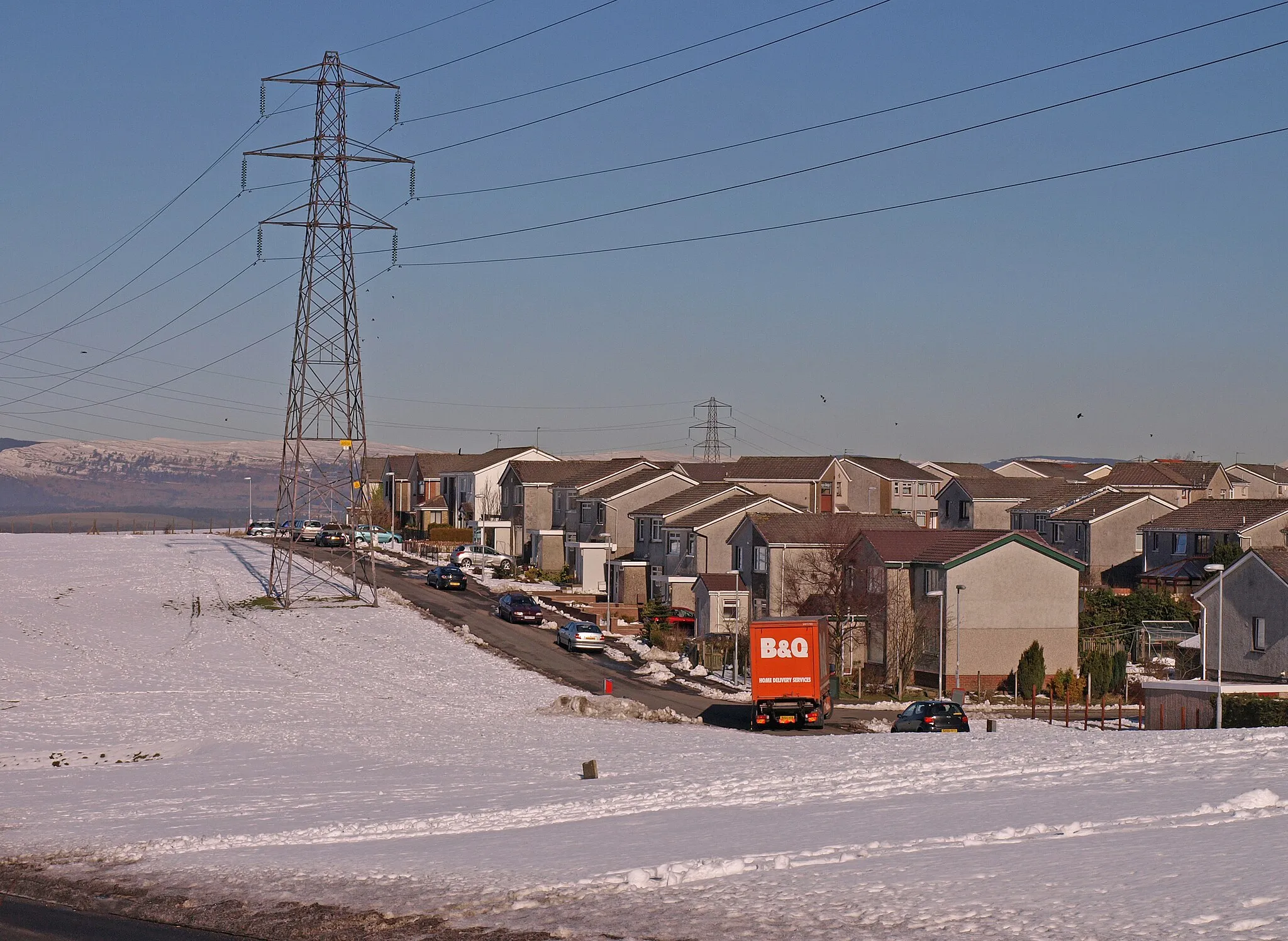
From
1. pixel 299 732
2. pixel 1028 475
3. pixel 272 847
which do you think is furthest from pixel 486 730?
pixel 1028 475

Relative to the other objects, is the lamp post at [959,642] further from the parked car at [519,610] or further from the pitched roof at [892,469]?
the pitched roof at [892,469]

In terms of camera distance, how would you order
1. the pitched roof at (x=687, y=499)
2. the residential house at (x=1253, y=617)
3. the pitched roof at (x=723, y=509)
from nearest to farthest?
the residential house at (x=1253, y=617) → the pitched roof at (x=723, y=509) → the pitched roof at (x=687, y=499)

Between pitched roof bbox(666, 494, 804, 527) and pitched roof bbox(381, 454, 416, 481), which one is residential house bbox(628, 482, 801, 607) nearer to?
pitched roof bbox(666, 494, 804, 527)

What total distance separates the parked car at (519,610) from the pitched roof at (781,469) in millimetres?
34574

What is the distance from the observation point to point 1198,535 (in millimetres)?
87688

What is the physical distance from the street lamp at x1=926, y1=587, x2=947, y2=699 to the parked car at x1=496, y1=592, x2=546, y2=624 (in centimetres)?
2134

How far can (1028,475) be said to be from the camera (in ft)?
502

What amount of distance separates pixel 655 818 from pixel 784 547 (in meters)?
49.0

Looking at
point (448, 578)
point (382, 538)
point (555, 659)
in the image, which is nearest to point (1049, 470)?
point (382, 538)

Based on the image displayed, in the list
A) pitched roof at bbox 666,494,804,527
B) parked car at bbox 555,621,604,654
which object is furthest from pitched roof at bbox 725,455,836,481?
parked car at bbox 555,621,604,654

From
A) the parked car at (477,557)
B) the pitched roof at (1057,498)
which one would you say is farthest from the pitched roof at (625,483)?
the pitched roof at (1057,498)

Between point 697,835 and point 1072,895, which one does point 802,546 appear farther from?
point 1072,895

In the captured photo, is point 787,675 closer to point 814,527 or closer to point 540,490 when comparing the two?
point 814,527

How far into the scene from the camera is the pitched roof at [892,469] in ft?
419
